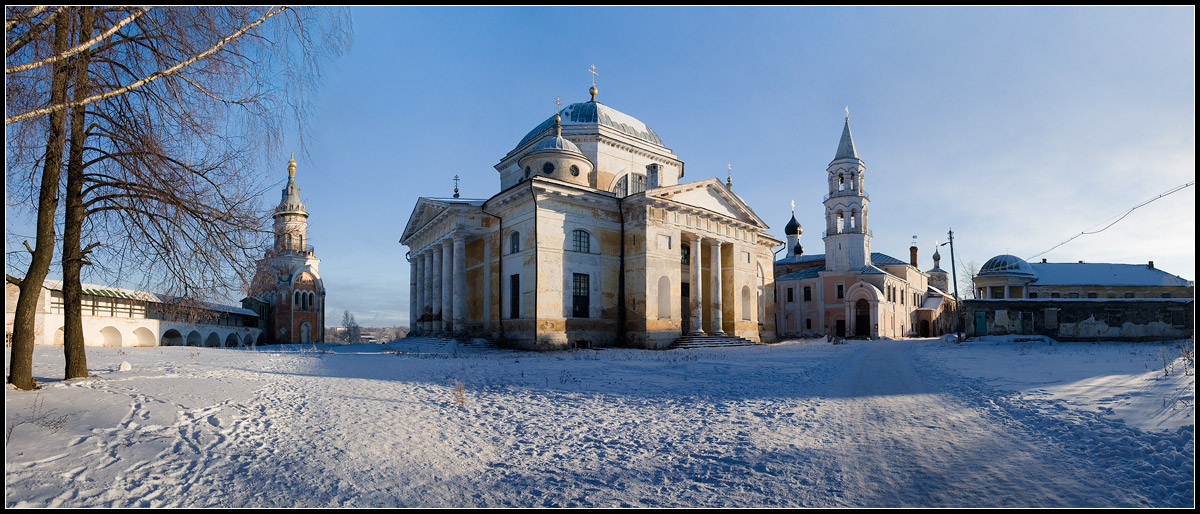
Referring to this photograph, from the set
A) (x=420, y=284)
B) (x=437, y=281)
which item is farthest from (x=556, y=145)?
(x=420, y=284)

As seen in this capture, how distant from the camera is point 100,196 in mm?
8883

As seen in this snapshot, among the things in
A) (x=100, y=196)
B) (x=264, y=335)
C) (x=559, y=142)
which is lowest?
(x=264, y=335)

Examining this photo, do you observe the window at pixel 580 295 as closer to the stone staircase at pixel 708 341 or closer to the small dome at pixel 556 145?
the stone staircase at pixel 708 341

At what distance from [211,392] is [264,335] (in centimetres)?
5934

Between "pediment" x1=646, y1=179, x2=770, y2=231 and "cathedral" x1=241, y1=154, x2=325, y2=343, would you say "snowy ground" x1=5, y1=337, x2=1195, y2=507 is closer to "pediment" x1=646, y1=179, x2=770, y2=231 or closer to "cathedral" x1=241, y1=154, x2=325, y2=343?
"pediment" x1=646, y1=179, x2=770, y2=231

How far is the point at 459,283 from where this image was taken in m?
30.3

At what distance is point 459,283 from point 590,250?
7.71 m

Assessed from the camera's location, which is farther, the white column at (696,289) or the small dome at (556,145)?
the small dome at (556,145)

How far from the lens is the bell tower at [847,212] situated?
50.8m

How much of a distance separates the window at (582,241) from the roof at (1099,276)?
55151mm

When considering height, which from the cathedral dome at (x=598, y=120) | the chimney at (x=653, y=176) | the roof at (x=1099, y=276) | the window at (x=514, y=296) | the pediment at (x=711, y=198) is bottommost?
the window at (x=514, y=296)

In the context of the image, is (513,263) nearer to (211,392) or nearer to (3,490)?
(211,392)

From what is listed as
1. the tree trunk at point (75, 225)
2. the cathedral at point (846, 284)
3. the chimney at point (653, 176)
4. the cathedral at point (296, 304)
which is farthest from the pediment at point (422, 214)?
the cathedral at point (846, 284)

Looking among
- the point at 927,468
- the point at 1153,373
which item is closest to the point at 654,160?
the point at 1153,373
